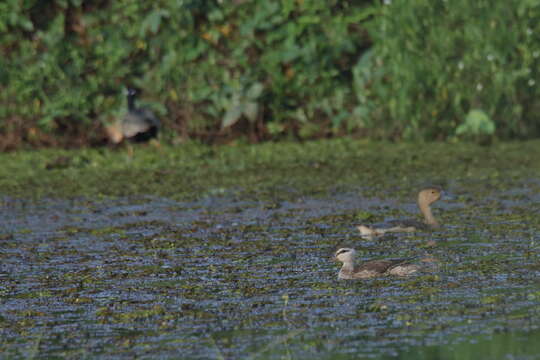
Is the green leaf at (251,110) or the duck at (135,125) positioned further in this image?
the green leaf at (251,110)

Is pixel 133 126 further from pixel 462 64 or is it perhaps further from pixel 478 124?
pixel 478 124

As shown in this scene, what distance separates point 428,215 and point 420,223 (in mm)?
318

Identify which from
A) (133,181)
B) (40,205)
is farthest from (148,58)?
(40,205)

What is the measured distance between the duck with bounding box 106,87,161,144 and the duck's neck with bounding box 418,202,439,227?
6029mm

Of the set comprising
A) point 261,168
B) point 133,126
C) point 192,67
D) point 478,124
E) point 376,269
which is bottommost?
point 261,168

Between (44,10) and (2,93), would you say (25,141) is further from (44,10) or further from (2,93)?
(44,10)

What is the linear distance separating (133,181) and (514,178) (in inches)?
162

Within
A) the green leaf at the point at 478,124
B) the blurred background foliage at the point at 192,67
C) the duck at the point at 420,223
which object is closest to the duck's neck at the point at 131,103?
the blurred background foliage at the point at 192,67

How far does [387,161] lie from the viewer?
13781 millimetres

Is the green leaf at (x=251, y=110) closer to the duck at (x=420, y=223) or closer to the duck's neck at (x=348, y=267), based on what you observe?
the duck at (x=420, y=223)

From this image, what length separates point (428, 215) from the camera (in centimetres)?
997

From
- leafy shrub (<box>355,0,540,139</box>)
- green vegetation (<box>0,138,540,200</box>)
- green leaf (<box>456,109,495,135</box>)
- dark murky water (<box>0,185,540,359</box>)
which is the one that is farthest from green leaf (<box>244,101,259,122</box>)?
dark murky water (<box>0,185,540,359</box>)

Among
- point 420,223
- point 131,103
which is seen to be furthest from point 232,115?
point 420,223

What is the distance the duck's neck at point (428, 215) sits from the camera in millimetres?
9791
